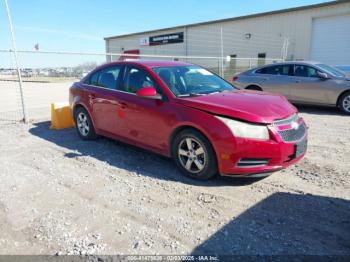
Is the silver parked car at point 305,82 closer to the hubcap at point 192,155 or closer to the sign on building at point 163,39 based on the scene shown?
the hubcap at point 192,155

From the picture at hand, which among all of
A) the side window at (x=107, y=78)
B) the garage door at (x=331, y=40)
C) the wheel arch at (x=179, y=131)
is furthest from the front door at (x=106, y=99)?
the garage door at (x=331, y=40)

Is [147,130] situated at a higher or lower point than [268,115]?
lower

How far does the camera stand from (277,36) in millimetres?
22469

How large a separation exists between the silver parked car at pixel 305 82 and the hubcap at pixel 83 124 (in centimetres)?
582

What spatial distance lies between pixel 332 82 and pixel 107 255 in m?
7.96

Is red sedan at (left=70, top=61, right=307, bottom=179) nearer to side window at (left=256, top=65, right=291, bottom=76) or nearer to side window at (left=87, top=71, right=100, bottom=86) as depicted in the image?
side window at (left=87, top=71, right=100, bottom=86)

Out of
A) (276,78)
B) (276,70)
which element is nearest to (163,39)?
(276,70)

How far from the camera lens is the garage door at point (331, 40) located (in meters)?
19.1

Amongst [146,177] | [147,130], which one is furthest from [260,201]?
[147,130]

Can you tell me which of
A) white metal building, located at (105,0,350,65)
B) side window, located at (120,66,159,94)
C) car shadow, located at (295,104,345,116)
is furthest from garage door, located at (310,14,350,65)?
side window, located at (120,66,159,94)

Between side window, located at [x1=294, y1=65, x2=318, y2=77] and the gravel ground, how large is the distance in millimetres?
4206

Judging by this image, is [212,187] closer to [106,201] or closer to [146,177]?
[146,177]

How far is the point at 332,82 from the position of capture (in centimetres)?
832

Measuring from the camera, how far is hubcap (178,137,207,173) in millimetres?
3906
